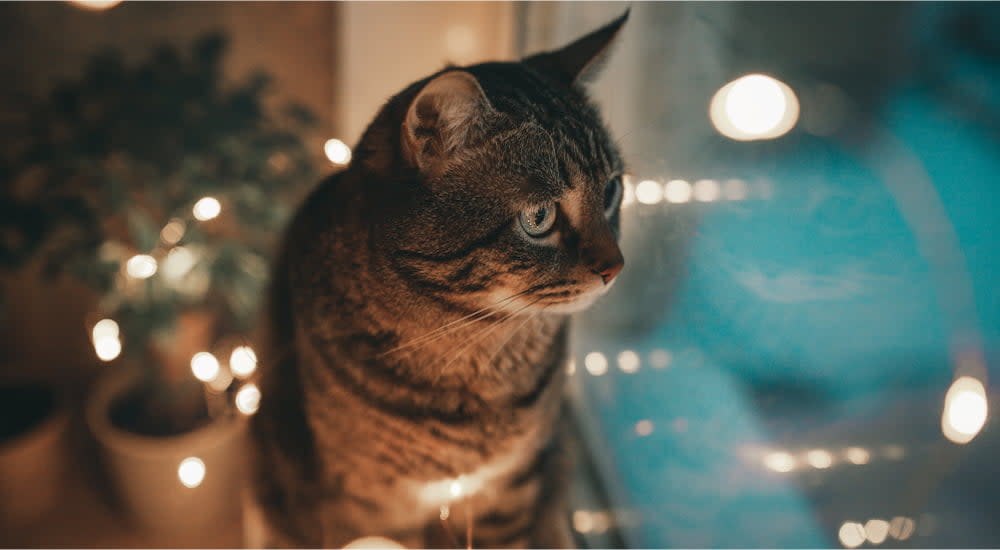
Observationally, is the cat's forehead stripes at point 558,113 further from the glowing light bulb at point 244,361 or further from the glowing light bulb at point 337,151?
the glowing light bulb at point 244,361

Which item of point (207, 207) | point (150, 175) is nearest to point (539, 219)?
point (207, 207)

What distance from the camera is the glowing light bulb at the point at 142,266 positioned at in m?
1.07

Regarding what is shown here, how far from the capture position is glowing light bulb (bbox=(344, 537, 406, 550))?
2.59 feet

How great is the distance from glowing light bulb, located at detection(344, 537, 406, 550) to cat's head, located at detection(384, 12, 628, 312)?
388 mm

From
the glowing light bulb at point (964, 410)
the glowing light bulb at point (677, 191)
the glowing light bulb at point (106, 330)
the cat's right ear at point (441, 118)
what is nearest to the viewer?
the glowing light bulb at point (964, 410)

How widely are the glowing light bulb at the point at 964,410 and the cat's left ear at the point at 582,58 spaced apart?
489 mm

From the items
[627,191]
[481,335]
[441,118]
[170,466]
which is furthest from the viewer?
[170,466]

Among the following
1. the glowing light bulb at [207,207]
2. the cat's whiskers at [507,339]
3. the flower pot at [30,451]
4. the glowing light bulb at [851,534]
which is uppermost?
the glowing light bulb at [207,207]

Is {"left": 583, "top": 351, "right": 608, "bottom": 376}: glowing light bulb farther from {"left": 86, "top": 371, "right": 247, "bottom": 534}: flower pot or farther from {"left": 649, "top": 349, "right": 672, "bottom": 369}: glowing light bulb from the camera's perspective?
{"left": 86, "top": 371, "right": 247, "bottom": 534}: flower pot

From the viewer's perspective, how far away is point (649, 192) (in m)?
0.79

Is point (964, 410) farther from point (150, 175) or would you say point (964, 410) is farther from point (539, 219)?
point (150, 175)

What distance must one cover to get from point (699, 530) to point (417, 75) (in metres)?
1.02

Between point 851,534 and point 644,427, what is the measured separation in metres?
0.38

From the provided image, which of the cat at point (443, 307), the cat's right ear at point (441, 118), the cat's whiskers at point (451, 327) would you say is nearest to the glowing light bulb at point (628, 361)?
the cat at point (443, 307)
